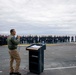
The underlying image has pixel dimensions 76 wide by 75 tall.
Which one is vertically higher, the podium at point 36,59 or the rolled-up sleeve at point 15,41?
the rolled-up sleeve at point 15,41

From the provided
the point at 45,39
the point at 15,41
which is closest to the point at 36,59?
the point at 15,41

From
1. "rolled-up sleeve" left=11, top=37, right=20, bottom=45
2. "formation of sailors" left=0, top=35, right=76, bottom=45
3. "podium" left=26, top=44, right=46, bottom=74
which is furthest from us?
"formation of sailors" left=0, top=35, right=76, bottom=45

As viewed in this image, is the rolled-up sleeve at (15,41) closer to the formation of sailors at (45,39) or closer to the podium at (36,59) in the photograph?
the podium at (36,59)

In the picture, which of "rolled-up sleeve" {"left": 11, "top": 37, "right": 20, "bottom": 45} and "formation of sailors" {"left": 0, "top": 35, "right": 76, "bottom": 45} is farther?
"formation of sailors" {"left": 0, "top": 35, "right": 76, "bottom": 45}

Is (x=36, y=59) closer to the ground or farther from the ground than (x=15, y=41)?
closer to the ground

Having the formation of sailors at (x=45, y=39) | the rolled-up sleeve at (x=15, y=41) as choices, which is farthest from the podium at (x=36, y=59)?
the formation of sailors at (x=45, y=39)

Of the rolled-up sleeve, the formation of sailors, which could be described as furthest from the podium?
the formation of sailors

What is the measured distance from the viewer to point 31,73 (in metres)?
8.69

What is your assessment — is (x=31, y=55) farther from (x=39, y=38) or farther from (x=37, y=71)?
(x=39, y=38)

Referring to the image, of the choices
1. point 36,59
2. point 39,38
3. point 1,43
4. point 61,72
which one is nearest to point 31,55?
point 36,59

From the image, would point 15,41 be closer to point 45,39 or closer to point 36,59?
point 36,59

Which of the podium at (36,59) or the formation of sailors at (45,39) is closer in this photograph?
the podium at (36,59)

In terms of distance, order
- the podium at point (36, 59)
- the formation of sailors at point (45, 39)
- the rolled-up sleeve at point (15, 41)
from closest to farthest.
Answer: the rolled-up sleeve at point (15, 41), the podium at point (36, 59), the formation of sailors at point (45, 39)

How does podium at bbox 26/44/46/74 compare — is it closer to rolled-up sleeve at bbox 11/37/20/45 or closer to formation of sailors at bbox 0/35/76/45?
rolled-up sleeve at bbox 11/37/20/45
